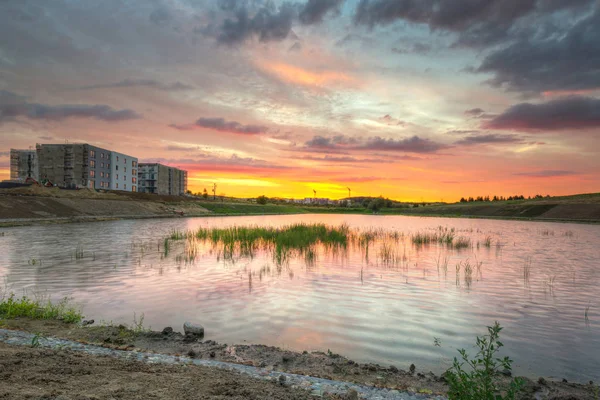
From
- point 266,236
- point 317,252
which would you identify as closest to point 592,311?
point 317,252

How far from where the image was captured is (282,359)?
8141 mm

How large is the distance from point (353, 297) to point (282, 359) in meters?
6.86

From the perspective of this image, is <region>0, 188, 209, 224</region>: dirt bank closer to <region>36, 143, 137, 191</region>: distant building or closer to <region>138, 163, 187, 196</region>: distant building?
<region>36, 143, 137, 191</region>: distant building

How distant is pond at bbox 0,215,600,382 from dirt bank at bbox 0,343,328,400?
3.11 metres

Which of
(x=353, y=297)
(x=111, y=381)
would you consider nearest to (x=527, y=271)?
(x=353, y=297)

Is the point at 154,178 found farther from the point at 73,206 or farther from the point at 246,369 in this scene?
the point at 246,369

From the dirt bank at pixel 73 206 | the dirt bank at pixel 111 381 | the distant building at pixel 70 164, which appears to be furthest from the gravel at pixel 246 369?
the distant building at pixel 70 164

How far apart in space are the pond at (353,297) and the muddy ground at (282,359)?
0.83m

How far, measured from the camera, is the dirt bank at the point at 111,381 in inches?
220

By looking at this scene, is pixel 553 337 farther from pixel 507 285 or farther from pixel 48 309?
pixel 48 309

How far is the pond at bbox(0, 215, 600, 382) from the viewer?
9.64 meters

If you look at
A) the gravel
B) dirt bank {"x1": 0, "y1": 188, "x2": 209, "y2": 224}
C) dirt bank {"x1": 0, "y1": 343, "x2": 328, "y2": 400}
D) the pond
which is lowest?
the pond

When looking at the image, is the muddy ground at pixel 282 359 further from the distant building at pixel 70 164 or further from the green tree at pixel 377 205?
the green tree at pixel 377 205

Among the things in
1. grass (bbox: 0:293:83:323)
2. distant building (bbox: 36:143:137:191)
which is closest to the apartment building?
distant building (bbox: 36:143:137:191)
